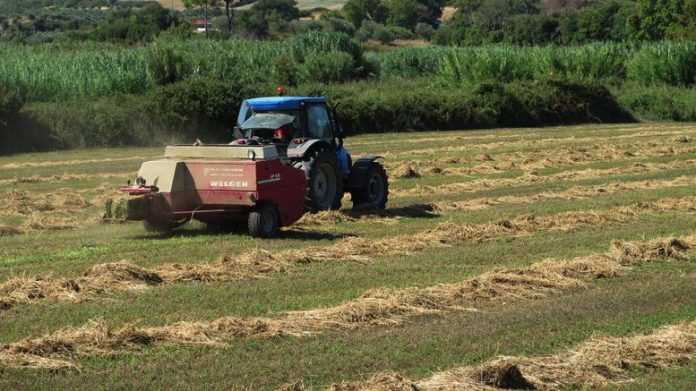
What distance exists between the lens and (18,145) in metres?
35.5

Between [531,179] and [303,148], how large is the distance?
8849mm

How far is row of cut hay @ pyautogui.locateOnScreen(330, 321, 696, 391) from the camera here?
334 inches

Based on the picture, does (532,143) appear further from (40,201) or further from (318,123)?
(40,201)

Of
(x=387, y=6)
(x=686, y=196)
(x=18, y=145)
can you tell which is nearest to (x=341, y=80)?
(x=18, y=145)

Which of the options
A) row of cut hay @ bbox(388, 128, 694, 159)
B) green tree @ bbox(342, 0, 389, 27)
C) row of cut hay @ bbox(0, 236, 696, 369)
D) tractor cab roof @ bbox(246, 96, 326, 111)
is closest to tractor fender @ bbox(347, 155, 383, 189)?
tractor cab roof @ bbox(246, 96, 326, 111)

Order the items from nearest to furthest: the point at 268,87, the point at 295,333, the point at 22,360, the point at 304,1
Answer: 1. the point at 22,360
2. the point at 295,333
3. the point at 268,87
4. the point at 304,1

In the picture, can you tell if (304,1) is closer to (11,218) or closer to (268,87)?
(268,87)

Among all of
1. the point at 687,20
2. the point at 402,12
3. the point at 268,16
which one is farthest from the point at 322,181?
the point at 402,12

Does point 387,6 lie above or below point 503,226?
above

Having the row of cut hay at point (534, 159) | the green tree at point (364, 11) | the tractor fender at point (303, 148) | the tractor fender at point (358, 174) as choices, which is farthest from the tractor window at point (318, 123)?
the green tree at point (364, 11)

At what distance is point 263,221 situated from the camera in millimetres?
16203

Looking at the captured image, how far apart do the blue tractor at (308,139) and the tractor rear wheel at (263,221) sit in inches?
58.8

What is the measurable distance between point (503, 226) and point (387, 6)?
391ft

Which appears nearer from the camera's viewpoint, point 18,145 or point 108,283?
point 108,283
